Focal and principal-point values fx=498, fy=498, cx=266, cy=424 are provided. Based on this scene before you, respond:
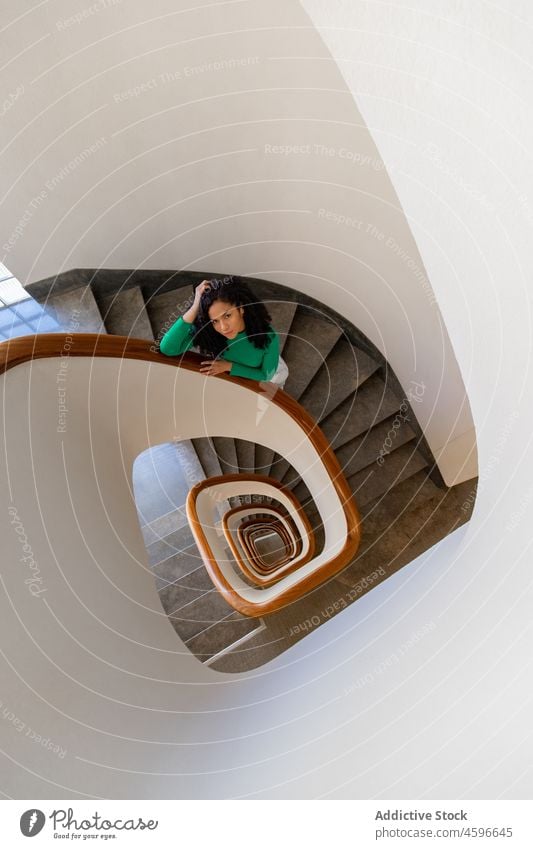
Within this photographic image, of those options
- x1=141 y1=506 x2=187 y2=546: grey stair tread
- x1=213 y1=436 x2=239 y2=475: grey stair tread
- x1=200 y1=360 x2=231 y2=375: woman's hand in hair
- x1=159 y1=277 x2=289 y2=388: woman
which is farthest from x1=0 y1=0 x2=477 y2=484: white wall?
x1=141 y1=506 x2=187 y2=546: grey stair tread

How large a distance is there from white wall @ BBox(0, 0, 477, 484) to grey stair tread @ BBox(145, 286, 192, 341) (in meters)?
0.24

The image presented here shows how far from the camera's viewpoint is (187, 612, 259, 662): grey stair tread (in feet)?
13.8

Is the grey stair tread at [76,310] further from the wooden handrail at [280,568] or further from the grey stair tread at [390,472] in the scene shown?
the grey stair tread at [390,472]

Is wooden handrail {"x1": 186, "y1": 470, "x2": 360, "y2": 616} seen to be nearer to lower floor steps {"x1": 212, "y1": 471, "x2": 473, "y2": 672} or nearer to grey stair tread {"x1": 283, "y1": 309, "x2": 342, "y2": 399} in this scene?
lower floor steps {"x1": 212, "y1": 471, "x2": 473, "y2": 672}

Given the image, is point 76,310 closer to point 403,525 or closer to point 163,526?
point 163,526

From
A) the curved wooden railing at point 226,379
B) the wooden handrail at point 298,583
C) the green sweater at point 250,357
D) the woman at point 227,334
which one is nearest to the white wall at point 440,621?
the curved wooden railing at point 226,379

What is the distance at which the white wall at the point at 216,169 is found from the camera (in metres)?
2.69

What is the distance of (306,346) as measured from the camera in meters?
4.44

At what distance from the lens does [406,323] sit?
3666 mm

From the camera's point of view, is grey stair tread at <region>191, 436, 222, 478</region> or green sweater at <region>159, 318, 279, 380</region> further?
grey stair tread at <region>191, 436, 222, 478</region>

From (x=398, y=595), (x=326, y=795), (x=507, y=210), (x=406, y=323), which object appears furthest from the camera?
(x=406, y=323)

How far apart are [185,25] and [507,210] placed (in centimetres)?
249
